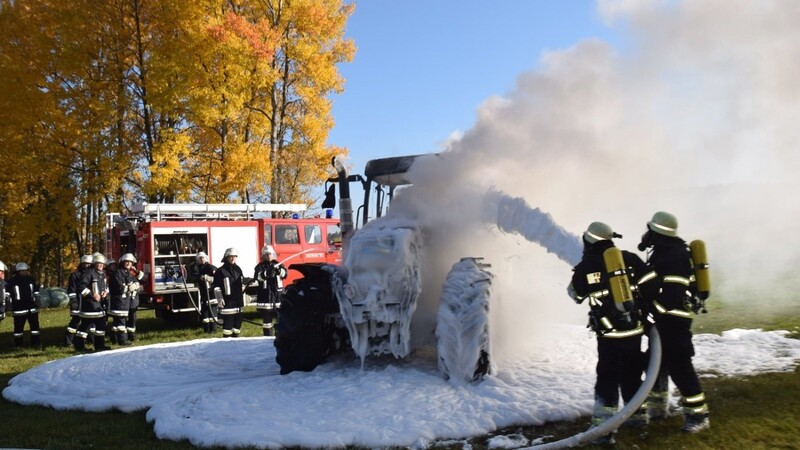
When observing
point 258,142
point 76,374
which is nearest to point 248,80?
point 258,142

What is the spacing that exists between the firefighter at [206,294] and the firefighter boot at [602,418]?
9631 millimetres

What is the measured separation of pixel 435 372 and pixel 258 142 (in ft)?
54.1

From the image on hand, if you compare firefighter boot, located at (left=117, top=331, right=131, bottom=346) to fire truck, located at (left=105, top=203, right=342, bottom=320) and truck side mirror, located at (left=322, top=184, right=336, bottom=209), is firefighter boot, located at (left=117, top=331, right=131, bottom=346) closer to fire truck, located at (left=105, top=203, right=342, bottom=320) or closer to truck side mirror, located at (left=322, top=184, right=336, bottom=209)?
fire truck, located at (left=105, top=203, right=342, bottom=320)

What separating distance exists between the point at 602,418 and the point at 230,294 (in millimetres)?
8179

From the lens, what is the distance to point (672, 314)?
16.5 ft

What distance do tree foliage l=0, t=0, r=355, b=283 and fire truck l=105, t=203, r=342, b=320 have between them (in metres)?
2.93

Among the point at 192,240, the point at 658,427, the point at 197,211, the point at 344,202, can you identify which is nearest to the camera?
the point at 658,427

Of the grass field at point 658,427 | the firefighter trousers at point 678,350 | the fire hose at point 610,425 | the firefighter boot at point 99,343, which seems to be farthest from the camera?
the firefighter boot at point 99,343

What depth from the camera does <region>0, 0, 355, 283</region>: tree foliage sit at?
1772 cm

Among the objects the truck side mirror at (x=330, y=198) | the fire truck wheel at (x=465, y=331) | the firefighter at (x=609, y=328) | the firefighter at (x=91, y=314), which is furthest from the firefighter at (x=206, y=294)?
the firefighter at (x=609, y=328)

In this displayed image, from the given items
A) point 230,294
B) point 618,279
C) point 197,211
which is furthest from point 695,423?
point 197,211

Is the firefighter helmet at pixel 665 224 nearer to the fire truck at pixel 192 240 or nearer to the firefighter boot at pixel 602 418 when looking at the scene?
the firefighter boot at pixel 602 418

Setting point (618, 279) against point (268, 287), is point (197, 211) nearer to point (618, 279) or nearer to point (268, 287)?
point (268, 287)

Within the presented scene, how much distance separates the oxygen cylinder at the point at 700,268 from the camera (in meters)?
5.13
